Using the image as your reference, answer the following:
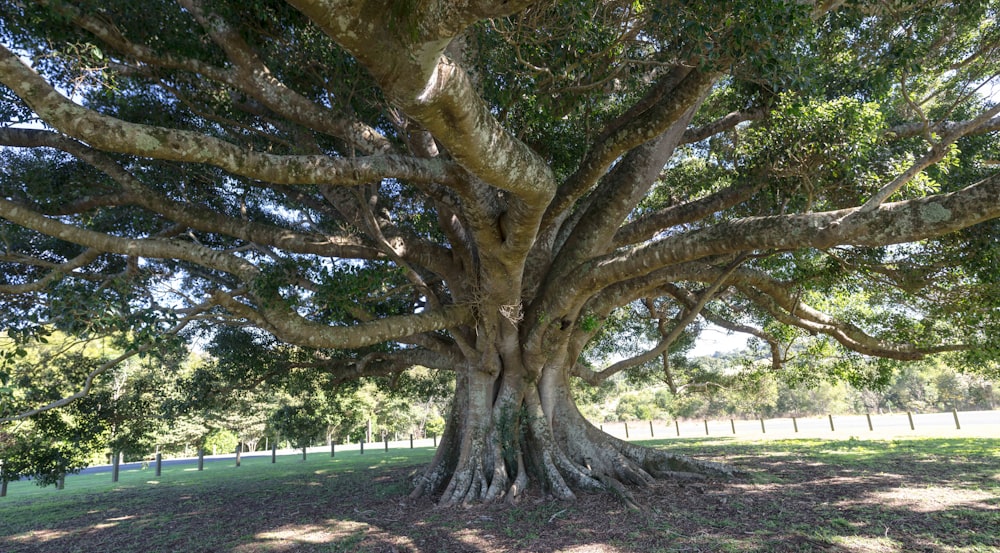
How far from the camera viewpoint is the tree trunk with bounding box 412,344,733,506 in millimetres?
7477

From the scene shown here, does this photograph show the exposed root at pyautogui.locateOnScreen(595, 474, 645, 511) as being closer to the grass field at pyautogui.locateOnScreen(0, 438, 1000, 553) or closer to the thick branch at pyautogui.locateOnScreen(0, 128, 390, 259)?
the grass field at pyautogui.locateOnScreen(0, 438, 1000, 553)

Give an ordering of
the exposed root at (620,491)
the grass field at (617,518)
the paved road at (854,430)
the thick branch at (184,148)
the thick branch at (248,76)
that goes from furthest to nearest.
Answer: the paved road at (854,430), the exposed root at (620,491), the thick branch at (248,76), the grass field at (617,518), the thick branch at (184,148)

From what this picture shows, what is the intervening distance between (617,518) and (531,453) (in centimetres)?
246

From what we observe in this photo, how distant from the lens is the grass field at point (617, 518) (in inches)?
186

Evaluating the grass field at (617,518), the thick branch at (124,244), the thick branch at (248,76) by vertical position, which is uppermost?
the thick branch at (248,76)

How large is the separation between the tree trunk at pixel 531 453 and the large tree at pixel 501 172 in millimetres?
50

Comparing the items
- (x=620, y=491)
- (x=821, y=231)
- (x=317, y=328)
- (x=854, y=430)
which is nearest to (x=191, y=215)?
(x=317, y=328)

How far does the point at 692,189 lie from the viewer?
953 cm

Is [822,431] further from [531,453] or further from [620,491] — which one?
[620,491]

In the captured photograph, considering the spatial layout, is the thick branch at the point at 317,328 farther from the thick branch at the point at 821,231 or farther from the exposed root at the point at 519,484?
the exposed root at the point at 519,484

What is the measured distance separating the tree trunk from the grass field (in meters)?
0.48

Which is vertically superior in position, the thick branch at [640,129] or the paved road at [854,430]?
the thick branch at [640,129]

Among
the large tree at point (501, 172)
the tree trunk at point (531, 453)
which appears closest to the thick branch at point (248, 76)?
the large tree at point (501, 172)

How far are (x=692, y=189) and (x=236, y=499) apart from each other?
1067 centimetres
